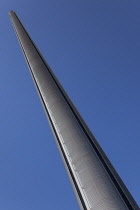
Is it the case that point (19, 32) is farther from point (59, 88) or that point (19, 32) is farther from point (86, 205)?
point (86, 205)

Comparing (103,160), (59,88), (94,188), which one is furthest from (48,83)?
(94,188)

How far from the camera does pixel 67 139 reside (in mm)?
8148

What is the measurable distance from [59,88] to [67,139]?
396cm

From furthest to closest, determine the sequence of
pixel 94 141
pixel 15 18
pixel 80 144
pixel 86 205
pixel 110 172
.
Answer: pixel 15 18
pixel 94 141
pixel 80 144
pixel 110 172
pixel 86 205

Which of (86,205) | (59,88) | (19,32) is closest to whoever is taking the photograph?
(86,205)

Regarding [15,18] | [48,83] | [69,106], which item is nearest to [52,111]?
[69,106]

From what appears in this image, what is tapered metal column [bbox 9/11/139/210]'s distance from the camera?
20.0ft

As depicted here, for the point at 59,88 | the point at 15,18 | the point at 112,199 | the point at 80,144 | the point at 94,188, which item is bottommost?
the point at 112,199

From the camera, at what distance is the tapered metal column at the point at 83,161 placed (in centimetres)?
609

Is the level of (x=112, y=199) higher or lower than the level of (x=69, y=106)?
lower

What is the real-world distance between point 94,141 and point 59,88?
4077 mm

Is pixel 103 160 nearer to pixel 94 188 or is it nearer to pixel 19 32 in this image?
pixel 94 188

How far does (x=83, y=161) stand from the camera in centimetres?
711

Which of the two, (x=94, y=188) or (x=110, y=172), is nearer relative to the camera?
(x=94, y=188)
